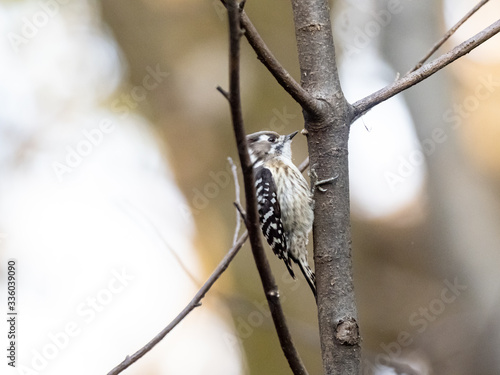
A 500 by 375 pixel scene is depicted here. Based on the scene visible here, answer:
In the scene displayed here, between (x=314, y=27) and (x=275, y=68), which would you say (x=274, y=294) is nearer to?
(x=275, y=68)

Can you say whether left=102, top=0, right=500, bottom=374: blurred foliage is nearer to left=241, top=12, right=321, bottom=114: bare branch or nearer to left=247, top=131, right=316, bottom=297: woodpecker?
left=247, top=131, right=316, bottom=297: woodpecker

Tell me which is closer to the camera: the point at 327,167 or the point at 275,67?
the point at 275,67

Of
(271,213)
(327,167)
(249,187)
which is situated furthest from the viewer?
(271,213)

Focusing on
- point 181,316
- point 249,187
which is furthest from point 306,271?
point 249,187

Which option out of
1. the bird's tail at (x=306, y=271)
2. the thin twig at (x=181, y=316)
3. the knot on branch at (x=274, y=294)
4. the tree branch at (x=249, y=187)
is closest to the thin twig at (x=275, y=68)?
the tree branch at (x=249, y=187)

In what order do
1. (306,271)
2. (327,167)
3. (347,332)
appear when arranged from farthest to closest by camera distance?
(306,271), (327,167), (347,332)

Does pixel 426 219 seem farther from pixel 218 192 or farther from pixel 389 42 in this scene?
pixel 218 192

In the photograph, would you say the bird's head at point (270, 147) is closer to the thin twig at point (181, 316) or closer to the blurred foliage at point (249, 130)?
the blurred foliage at point (249, 130)

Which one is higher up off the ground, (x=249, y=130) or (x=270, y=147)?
(x=249, y=130)

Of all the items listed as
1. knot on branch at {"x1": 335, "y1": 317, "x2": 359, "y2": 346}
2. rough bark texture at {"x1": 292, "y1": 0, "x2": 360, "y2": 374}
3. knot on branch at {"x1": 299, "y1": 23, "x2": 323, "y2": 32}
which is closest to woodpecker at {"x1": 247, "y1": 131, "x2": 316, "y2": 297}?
rough bark texture at {"x1": 292, "y1": 0, "x2": 360, "y2": 374}
